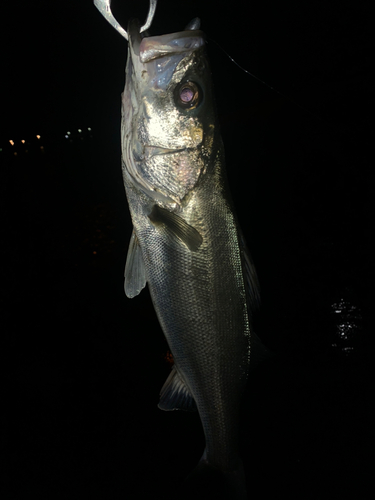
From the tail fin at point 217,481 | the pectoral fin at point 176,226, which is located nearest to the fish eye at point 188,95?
the pectoral fin at point 176,226

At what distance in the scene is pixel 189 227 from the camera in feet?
3.48

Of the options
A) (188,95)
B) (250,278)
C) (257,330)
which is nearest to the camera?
(188,95)

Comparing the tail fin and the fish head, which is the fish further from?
the tail fin

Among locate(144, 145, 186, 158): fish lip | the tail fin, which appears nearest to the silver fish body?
locate(144, 145, 186, 158): fish lip

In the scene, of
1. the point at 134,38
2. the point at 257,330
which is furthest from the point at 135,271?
the point at 257,330

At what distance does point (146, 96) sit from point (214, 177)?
39 centimetres

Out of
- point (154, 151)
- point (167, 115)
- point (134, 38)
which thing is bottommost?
point (154, 151)

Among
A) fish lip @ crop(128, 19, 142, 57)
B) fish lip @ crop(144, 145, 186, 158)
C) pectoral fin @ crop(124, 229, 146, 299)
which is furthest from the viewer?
pectoral fin @ crop(124, 229, 146, 299)

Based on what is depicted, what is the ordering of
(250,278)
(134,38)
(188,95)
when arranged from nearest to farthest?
1. (134,38)
2. (188,95)
3. (250,278)

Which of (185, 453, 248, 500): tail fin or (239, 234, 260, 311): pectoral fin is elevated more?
(239, 234, 260, 311): pectoral fin

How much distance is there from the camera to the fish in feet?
3.27

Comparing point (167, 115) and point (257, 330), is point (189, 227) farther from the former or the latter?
point (257, 330)

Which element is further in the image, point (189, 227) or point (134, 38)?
point (189, 227)

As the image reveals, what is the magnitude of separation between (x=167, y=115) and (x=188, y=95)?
12cm
